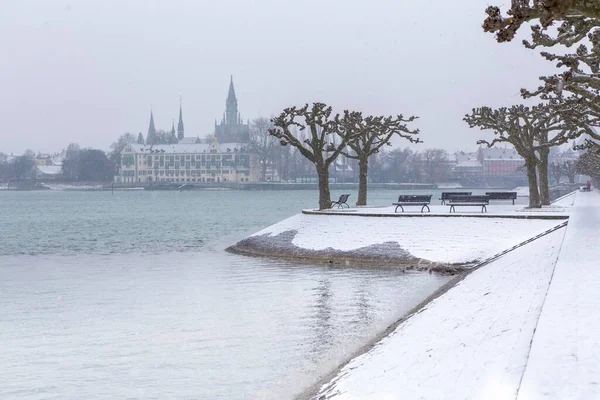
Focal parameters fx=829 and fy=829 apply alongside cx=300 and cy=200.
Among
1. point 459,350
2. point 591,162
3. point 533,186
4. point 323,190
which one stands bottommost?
point 459,350

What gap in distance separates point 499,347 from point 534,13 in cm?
494

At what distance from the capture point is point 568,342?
10844 millimetres

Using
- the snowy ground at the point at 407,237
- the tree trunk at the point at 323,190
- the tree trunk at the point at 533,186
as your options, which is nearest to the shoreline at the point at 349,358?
the snowy ground at the point at 407,237

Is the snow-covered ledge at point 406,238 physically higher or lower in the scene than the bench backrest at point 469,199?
lower

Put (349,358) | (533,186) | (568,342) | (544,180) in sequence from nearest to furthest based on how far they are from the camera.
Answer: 1. (568,342)
2. (349,358)
3. (533,186)
4. (544,180)

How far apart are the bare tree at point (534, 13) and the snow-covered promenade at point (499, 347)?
4327mm

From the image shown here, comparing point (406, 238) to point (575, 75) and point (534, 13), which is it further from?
point (534, 13)

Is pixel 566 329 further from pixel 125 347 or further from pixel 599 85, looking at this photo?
pixel 599 85

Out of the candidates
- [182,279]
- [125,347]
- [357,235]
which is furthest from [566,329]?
[357,235]

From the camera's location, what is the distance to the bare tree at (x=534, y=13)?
1100cm

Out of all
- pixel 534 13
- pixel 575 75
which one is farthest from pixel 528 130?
pixel 534 13

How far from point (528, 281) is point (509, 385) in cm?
914

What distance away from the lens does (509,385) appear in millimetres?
9531

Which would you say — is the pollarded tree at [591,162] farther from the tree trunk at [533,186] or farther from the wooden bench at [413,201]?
the wooden bench at [413,201]
